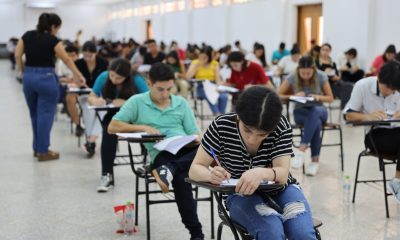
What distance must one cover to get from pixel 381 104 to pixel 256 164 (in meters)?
2.17

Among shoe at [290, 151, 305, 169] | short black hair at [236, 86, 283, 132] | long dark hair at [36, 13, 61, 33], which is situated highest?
long dark hair at [36, 13, 61, 33]

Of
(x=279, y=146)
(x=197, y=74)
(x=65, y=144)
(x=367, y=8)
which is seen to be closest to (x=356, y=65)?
(x=367, y=8)

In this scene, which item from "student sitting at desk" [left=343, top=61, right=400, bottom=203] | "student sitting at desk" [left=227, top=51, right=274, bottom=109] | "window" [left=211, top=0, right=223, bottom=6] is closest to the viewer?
"student sitting at desk" [left=343, top=61, right=400, bottom=203]

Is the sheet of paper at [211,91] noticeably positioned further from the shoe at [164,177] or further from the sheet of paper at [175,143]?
the shoe at [164,177]

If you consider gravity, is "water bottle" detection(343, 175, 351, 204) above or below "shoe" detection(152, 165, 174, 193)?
below

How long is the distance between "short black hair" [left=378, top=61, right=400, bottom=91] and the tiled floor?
38.8 inches

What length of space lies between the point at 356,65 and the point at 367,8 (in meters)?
1.10

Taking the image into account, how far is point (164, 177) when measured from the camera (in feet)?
10.4

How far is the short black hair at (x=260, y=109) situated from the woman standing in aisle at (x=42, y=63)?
13.0ft

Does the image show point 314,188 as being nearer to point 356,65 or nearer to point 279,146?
point 279,146

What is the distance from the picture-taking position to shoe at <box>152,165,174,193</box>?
315 cm

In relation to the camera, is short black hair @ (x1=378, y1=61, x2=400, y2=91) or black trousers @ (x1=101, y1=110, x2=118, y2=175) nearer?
short black hair @ (x1=378, y1=61, x2=400, y2=91)

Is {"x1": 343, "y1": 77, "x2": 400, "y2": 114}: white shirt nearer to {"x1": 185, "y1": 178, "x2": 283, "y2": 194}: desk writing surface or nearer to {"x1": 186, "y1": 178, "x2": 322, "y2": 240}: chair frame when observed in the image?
{"x1": 186, "y1": 178, "x2": 322, "y2": 240}: chair frame

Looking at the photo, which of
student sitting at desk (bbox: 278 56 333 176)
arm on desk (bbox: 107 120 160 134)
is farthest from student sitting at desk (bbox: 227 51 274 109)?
arm on desk (bbox: 107 120 160 134)
